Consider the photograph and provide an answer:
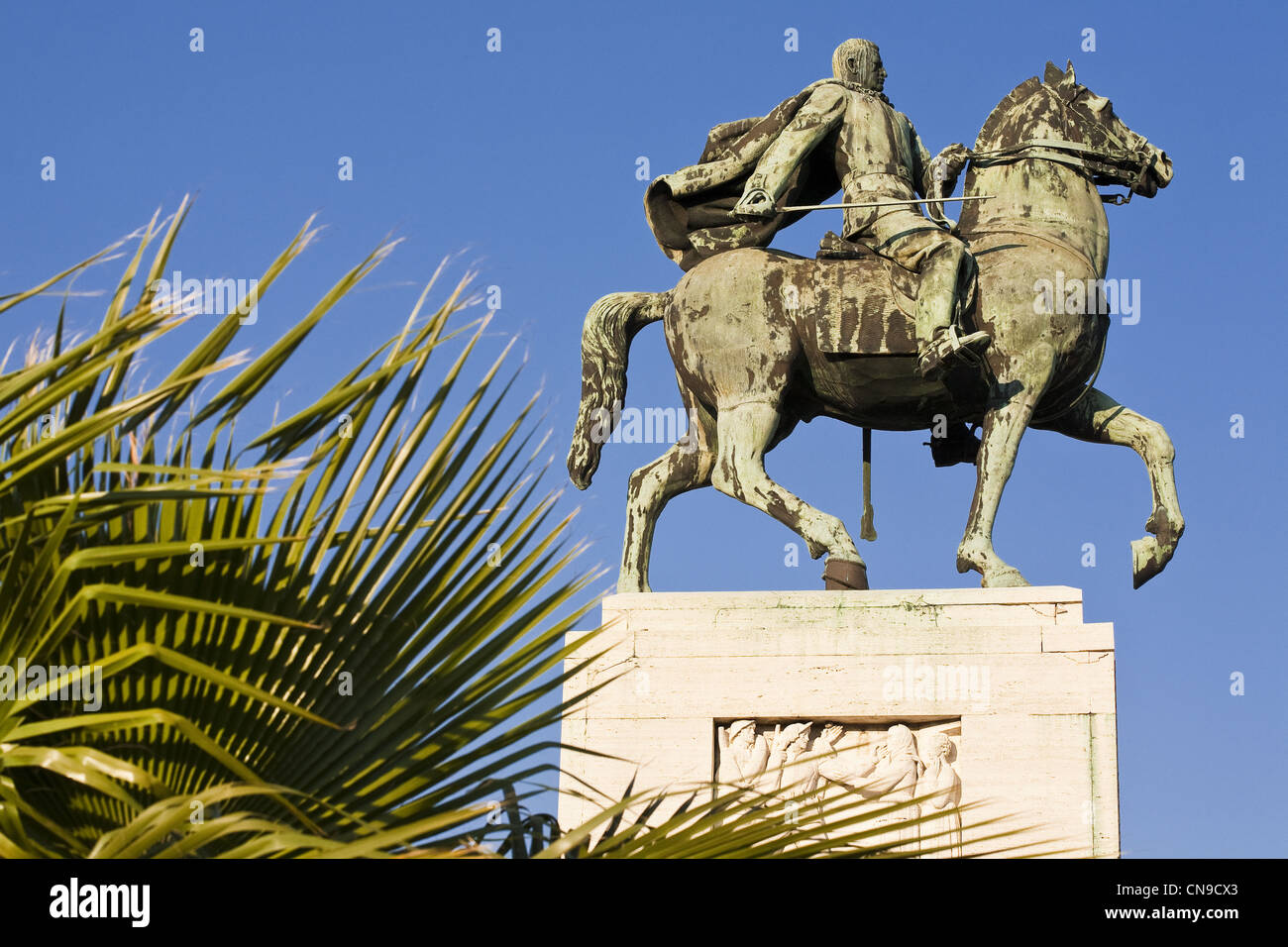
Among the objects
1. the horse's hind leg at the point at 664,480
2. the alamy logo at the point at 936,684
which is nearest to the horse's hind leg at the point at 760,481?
the horse's hind leg at the point at 664,480

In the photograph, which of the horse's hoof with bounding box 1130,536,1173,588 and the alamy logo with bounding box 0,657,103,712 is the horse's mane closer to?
the horse's hoof with bounding box 1130,536,1173,588

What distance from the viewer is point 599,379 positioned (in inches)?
384

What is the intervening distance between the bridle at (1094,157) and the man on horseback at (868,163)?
Answer: 221 millimetres

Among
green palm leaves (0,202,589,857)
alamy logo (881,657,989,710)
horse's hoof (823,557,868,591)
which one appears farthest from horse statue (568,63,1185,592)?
green palm leaves (0,202,589,857)

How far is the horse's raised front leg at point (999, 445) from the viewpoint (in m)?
8.75

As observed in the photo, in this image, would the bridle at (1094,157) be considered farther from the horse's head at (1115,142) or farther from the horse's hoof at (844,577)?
the horse's hoof at (844,577)

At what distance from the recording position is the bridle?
9414mm

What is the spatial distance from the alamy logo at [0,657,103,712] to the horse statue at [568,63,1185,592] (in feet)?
18.2

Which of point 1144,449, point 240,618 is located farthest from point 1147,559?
point 240,618

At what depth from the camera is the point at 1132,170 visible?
9.56 m

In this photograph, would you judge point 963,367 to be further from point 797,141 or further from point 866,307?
point 797,141
